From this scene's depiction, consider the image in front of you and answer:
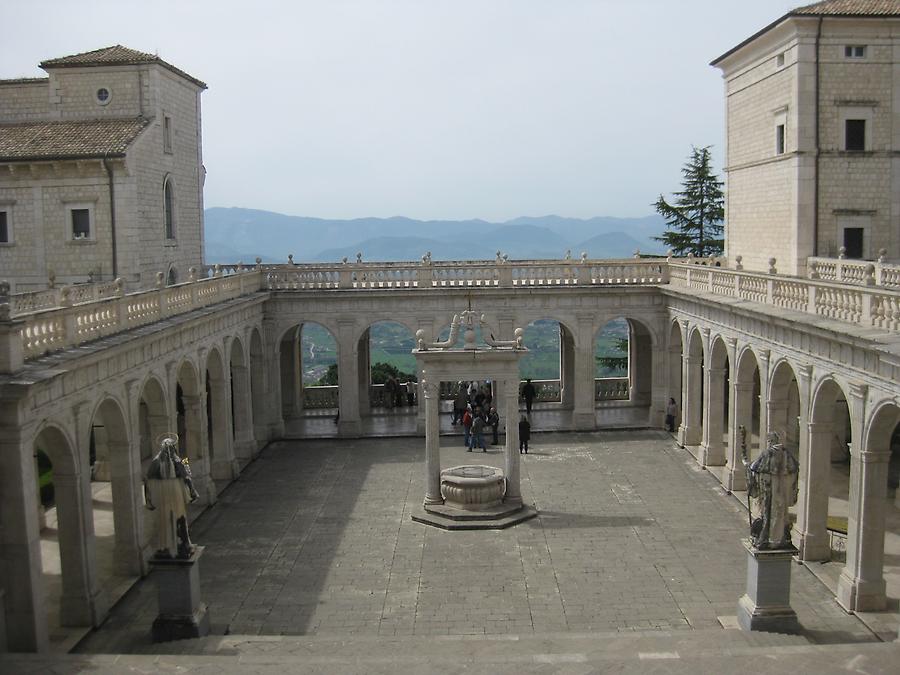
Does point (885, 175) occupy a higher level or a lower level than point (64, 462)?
higher

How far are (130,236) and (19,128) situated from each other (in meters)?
6.10

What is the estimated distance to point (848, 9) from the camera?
30.6 meters

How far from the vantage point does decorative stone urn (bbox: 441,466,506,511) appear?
26.1m

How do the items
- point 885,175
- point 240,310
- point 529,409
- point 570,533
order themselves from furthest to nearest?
point 529,409 < point 240,310 < point 885,175 < point 570,533

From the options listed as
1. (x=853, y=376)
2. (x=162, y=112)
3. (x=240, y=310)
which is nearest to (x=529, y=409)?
(x=240, y=310)

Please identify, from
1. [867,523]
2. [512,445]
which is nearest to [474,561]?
[512,445]

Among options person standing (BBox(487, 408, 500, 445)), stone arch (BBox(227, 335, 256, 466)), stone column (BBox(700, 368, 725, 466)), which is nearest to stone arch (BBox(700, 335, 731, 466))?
stone column (BBox(700, 368, 725, 466))

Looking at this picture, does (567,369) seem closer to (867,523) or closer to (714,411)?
(714,411)

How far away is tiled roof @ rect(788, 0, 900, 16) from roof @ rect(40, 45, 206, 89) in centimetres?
2182

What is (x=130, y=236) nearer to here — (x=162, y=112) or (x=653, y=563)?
(x=162, y=112)

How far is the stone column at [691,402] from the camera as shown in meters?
33.5

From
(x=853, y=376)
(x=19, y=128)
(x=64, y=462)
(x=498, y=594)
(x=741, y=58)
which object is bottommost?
(x=498, y=594)

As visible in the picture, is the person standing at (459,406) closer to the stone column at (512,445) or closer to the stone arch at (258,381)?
the stone arch at (258,381)

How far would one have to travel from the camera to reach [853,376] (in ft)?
63.7
